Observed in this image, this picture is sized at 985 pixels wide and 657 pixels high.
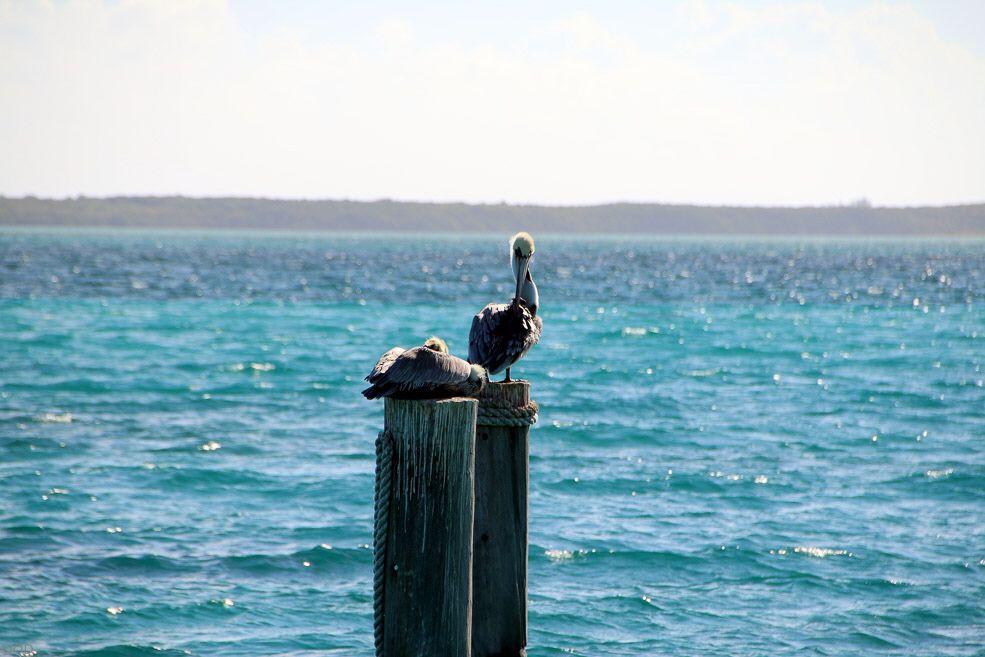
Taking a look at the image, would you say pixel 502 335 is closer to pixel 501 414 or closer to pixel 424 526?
pixel 501 414

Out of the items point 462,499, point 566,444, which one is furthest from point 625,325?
point 462,499

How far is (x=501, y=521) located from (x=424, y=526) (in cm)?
85

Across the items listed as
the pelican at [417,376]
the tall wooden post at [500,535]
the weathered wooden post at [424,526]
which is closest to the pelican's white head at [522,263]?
the tall wooden post at [500,535]

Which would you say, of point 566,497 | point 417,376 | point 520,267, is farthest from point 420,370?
point 566,497

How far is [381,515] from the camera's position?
4.28 metres

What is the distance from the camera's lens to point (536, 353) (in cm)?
A: 2566

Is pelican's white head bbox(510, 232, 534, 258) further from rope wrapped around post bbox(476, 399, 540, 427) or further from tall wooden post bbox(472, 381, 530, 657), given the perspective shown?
rope wrapped around post bbox(476, 399, 540, 427)

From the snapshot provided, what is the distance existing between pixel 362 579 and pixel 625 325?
2422cm

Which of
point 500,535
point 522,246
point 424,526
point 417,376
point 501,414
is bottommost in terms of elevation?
point 500,535

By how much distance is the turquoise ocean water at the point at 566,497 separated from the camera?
810 centimetres

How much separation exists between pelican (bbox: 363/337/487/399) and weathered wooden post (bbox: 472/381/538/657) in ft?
1.85

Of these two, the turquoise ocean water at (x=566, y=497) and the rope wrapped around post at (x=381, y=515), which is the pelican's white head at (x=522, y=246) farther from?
the turquoise ocean water at (x=566, y=497)

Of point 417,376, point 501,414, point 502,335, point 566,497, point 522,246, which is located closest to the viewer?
point 417,376

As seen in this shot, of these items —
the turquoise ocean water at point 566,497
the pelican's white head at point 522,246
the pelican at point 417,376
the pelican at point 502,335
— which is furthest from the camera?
the turquoise ocean water at point 566,497
